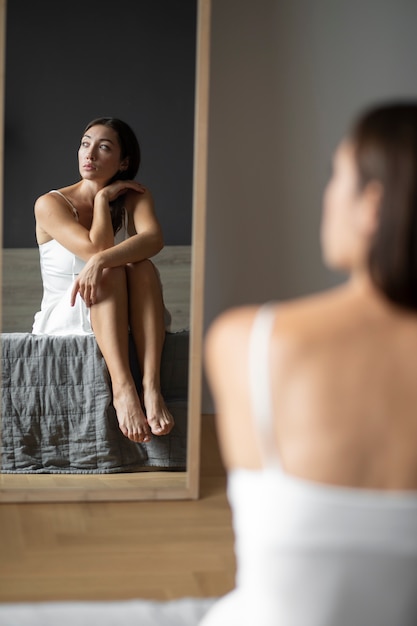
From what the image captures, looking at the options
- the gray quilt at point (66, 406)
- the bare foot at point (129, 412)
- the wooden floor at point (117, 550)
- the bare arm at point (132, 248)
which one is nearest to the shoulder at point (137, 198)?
the bare arm at point (132, 248)

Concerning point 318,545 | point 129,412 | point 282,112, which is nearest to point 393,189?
point 318,545

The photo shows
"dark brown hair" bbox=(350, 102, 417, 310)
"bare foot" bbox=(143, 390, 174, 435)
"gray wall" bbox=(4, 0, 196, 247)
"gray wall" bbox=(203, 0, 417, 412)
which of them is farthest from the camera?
"gray wall" bbox=(203, 0, 417, 412)

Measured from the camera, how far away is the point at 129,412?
3.42m

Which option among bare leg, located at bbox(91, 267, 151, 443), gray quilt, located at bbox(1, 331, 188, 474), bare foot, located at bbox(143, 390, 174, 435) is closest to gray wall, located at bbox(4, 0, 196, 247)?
bare leg, located at bbox(91, 267, 151, 443)

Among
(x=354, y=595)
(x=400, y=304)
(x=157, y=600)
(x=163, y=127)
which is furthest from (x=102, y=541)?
(x=400, y=304)

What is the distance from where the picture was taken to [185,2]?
3396mm

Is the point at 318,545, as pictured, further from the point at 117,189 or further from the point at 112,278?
the point at 117,189

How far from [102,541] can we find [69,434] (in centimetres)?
49

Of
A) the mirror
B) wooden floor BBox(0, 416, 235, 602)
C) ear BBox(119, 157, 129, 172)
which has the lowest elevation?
wooden floor BBox(0, 416, 235, 602)

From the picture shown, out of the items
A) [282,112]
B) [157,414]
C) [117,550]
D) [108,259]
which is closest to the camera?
[117,550]

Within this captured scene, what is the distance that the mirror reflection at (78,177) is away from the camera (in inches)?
132

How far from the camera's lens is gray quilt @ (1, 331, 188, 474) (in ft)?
11.2

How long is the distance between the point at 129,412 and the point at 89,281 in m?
0.48

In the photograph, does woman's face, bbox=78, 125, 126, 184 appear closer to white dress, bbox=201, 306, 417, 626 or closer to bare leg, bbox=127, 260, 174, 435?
bare leg, bbox=127, 260, 174, 435
